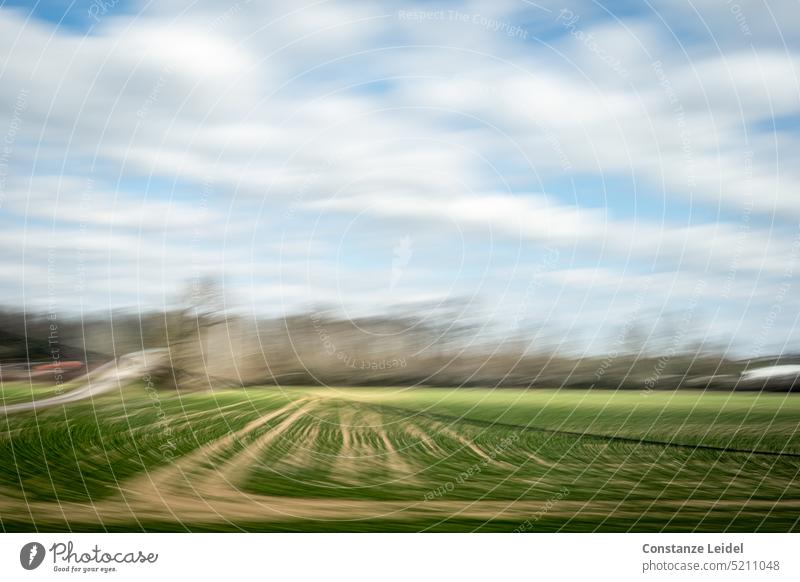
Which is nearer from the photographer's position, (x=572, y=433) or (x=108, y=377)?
(x=108, y=377)

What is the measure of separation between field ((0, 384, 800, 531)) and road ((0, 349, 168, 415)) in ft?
0.43

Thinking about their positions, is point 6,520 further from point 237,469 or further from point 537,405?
point 537,405

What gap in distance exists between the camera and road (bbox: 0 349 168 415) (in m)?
12.0

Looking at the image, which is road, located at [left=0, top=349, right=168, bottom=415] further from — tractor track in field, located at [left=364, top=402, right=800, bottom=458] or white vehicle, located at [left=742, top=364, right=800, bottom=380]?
white vehicle, located at [left=742, top=364, right=800, bottom=380]

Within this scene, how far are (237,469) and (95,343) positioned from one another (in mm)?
2903

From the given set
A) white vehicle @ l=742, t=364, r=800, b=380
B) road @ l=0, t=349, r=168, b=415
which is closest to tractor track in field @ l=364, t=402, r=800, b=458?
white vehicle @ l=742, t=364, r=800, b=380

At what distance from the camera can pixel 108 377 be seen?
12203 mm

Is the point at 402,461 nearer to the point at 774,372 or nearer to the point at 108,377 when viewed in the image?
the point at 108,377

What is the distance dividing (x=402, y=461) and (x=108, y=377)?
466 centimetres

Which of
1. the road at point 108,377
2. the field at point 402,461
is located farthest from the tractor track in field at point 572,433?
the road at point 108,377

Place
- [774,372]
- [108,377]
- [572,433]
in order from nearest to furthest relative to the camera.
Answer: [108,377], [774,372], [572,433]

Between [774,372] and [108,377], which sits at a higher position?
[108,377]

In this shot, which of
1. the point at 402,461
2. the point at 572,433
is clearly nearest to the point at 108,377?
the point at 402,461

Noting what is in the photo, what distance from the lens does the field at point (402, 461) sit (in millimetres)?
10812
